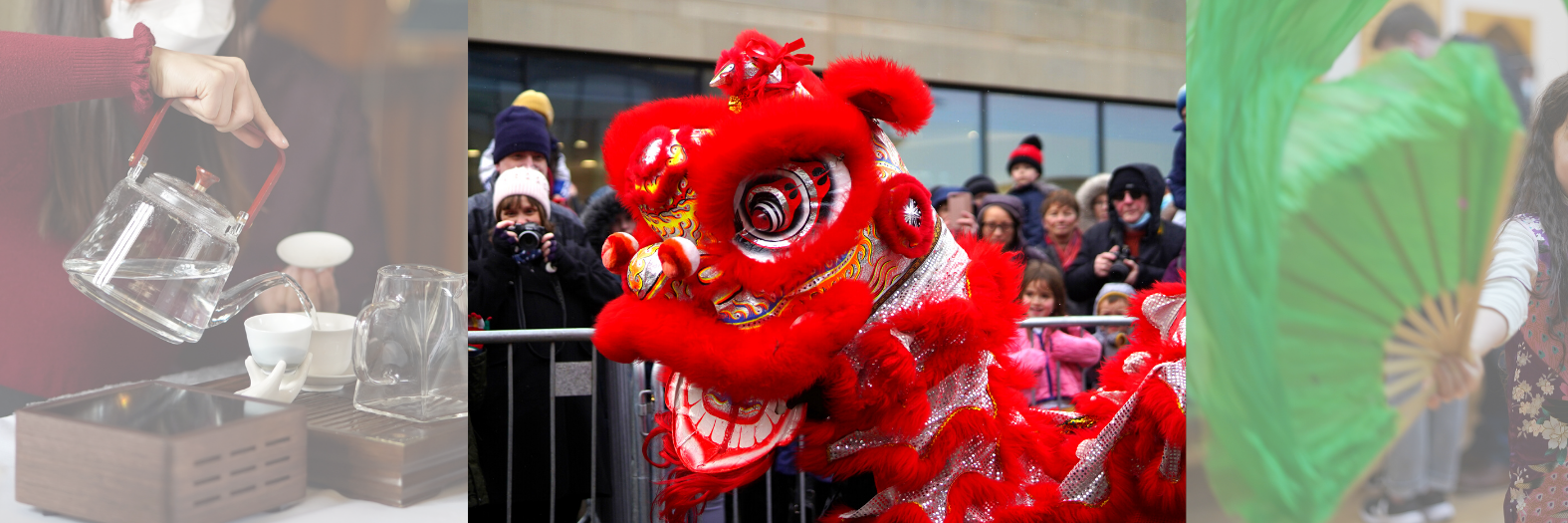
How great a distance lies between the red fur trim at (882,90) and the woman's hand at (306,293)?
3.45 ft

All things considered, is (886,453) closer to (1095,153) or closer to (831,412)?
(831,412)

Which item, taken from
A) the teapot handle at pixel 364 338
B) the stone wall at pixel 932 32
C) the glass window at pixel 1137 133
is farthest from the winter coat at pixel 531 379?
the glass window at pixel 1137 133

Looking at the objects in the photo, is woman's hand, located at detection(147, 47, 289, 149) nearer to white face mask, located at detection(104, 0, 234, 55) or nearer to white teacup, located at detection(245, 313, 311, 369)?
white face mask, located at detection(104, 0, 234, 55)

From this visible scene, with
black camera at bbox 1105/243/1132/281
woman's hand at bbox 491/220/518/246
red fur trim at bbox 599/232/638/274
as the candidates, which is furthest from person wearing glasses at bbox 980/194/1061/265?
red fur trim at bbox 599/232/638/274

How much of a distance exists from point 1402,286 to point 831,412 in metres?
1.20

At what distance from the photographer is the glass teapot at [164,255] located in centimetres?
149

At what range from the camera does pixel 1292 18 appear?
1011mm

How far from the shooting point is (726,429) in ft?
6.39

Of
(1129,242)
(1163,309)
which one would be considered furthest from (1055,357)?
(1163,309)

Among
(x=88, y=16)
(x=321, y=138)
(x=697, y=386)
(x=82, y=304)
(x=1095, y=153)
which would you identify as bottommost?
(x=697, y=386)

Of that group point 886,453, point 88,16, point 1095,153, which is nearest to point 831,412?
point 886,453

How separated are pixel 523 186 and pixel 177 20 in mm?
2120

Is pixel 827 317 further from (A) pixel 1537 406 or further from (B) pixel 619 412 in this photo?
(B) pixel 619 412

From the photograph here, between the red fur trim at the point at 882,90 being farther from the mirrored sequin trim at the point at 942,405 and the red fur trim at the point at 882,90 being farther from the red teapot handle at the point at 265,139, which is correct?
the red teapot handle at the point at 265,139
